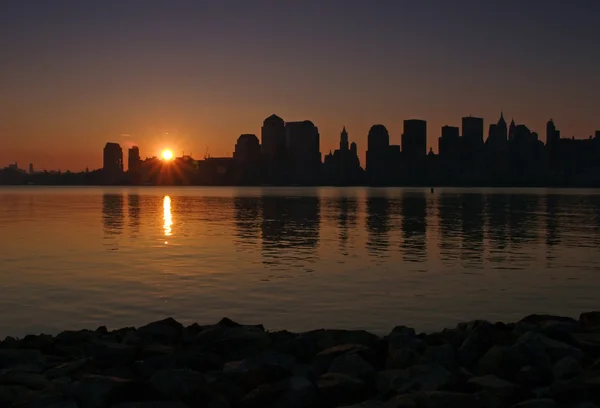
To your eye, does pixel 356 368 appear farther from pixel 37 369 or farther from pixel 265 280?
pixel 265 280

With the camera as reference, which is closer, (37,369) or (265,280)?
(37,369)

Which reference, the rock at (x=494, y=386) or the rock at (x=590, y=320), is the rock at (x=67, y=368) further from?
the rock at (x=590, y=320)

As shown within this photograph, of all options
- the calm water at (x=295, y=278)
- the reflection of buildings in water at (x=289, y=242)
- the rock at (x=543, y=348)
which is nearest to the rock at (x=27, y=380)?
the calm water at (x=295, y=278)

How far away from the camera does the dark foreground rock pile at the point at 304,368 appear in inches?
423

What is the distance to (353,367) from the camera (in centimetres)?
1224

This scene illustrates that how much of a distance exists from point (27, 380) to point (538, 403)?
8835 mm

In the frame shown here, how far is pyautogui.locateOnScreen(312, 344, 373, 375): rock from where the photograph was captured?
12672mm

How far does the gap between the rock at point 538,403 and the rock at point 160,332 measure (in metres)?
8.22

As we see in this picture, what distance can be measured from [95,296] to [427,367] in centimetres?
1528

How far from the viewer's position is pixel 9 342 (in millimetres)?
15477

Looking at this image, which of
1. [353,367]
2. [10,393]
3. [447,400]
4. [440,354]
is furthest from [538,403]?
[10,393]

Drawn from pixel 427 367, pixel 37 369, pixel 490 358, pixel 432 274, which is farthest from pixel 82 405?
pixel 432 274

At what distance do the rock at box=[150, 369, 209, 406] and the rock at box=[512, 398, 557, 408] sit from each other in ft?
17.0

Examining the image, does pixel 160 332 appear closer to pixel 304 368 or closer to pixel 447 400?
pixel 304 368
